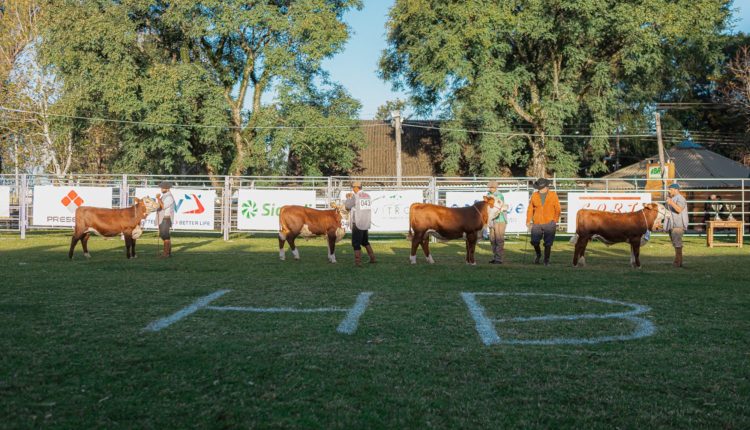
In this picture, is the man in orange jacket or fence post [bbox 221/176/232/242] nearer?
the man in orange jacket

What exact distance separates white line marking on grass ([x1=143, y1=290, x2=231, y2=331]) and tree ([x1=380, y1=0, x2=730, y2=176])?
2610 centimetres

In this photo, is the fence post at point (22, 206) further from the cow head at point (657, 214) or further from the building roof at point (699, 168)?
the building roof at point (699, 168)

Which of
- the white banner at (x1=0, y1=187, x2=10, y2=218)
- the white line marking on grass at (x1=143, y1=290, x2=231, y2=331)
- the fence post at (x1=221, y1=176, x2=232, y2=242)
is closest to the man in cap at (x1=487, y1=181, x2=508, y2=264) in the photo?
the white line marking on grass at (x1=143, y1=290, x2=231, y2=331)

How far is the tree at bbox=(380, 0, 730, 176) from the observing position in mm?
32344

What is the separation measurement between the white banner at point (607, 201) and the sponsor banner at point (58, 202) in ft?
55.0

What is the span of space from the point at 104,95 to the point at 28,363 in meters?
29.0

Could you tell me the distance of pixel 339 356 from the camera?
539 cm

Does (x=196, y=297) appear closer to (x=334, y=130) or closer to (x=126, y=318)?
(x=126, y=318)

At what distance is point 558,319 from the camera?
7246 mm

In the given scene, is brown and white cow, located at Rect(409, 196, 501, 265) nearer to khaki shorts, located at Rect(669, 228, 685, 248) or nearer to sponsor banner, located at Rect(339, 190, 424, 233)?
khaki shorts, located at Rect(669, 228, 685, 248)

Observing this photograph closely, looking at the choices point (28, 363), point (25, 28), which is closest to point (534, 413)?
point (28, 363)

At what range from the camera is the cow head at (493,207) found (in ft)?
48.1

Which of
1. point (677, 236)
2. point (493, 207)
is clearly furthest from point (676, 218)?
point (493, 207)

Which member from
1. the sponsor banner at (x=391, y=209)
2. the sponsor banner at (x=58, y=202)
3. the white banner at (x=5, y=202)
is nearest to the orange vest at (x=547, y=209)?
the sponsor banner at (x=391, y=209)
